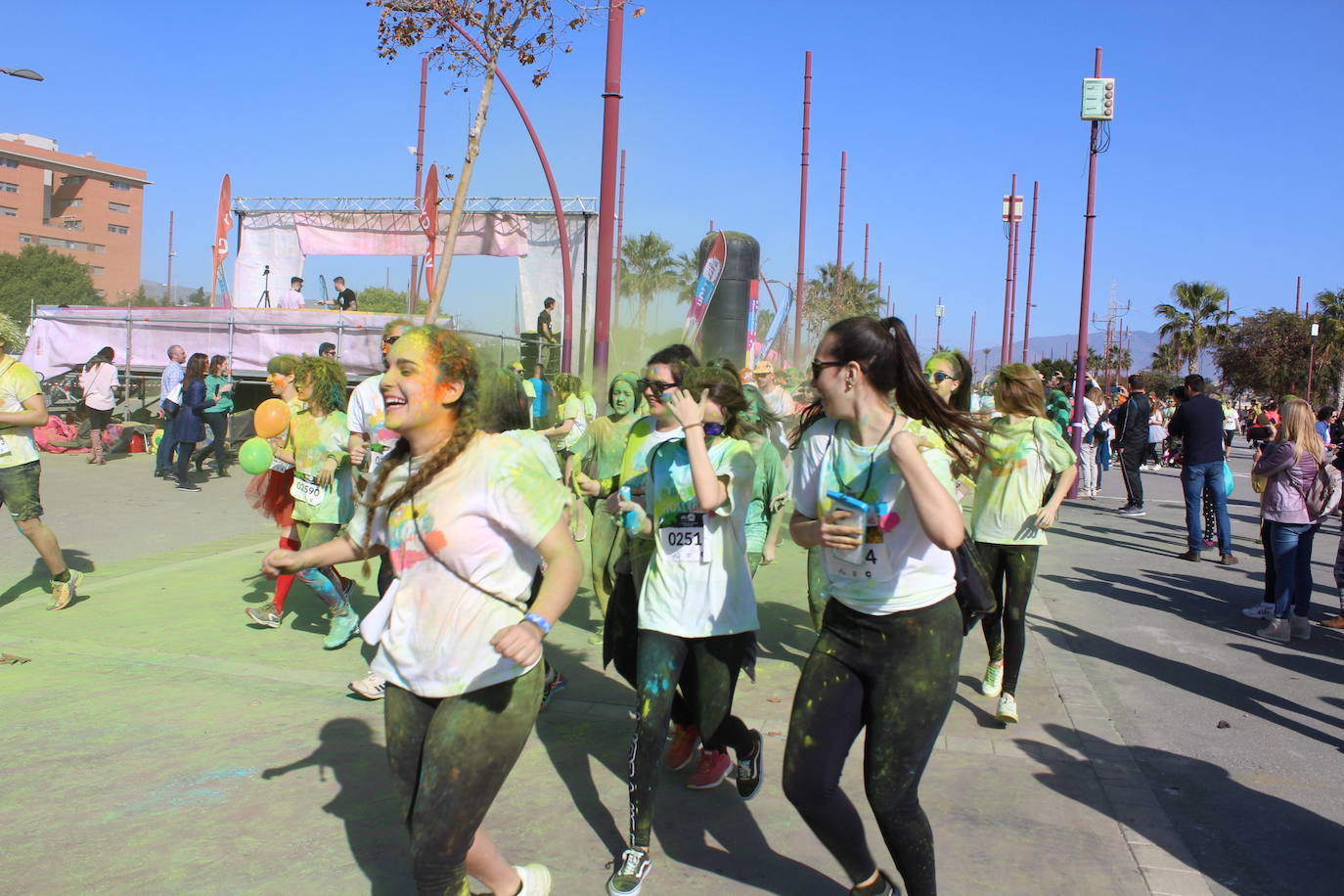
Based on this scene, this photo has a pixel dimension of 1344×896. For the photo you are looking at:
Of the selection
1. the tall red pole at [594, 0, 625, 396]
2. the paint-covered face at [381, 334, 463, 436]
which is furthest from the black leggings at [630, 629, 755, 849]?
the tall red pole at [594, 0, 625, 396]

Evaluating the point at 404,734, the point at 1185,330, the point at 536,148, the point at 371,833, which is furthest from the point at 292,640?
the point at 1185,330

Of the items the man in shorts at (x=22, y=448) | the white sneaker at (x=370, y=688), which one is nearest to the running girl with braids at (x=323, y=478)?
the white sneaker at (x=370, y=688)

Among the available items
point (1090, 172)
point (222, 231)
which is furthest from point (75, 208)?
point (1090, 172)

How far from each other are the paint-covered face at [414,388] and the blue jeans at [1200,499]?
10353 mm

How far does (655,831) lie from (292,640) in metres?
3.38

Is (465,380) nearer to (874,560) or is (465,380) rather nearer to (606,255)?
(874,560)

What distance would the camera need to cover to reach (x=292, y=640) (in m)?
6.28

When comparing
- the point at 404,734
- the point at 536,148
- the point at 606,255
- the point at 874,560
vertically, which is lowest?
the point at 404,734

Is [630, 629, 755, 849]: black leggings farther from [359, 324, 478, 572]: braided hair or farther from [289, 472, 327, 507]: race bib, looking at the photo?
[289, 472, 327, 507]: race bib

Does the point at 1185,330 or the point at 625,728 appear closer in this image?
the point at 625,728

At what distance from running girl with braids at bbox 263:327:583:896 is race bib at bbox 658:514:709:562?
41.5 inches

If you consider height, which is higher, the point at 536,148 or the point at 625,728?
the point at 536,148

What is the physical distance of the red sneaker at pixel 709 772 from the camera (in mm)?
4195

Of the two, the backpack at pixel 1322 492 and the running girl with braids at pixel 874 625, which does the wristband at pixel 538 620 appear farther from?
the backpack at pixel 1322 492
